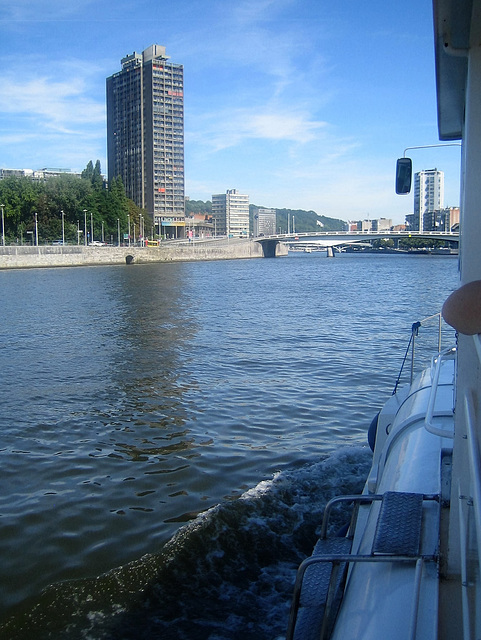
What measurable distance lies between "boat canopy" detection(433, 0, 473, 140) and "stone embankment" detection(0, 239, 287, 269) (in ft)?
206

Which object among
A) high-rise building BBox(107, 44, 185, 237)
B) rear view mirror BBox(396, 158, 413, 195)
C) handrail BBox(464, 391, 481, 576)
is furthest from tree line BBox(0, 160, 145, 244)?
handrail BBox(464, 391, 481, 576)

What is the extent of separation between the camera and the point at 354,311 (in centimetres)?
2442

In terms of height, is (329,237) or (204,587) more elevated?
(329,237)

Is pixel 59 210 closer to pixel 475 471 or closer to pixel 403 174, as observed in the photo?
pixel 403 174

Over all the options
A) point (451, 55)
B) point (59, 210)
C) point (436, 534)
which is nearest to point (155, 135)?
point (59, 210)

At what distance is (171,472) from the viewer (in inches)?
267

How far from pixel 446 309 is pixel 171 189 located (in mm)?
149285

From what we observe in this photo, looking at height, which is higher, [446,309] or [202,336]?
[446,309]

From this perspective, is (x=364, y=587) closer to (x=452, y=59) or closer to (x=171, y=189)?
(x=452, y=59)

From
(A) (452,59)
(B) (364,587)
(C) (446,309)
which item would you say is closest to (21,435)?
(B) (364,587)

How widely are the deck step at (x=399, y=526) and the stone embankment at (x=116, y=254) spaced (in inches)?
2501

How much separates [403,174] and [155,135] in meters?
146

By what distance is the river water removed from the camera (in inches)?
173

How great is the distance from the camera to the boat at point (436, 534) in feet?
6.26
